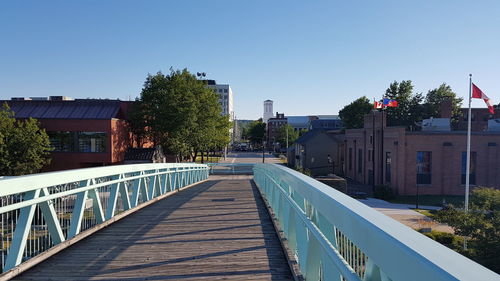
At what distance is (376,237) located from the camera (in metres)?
1.99

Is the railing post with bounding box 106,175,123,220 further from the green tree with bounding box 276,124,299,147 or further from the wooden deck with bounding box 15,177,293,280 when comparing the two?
the green tree with bounding box 276,124,299,147

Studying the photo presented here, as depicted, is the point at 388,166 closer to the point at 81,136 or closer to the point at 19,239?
the point at 81,136

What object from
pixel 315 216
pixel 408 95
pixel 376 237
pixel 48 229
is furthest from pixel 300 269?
pixel 408 95

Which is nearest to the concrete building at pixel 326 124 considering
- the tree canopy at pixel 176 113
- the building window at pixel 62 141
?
the tree canopy at pixel 176 113

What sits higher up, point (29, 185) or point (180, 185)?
Answer: point (29, 185)

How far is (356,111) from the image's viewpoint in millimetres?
78188

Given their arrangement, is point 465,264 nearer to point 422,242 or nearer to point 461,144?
point 422,242

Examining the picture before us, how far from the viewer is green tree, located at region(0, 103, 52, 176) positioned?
31969 mm

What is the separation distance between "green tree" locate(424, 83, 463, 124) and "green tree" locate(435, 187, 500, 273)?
56531mm

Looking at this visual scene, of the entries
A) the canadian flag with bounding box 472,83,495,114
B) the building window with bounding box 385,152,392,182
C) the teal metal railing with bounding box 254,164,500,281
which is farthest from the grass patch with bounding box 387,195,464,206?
the teal metal railing with bounding box 254,164,500,281

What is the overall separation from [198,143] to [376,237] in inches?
1717

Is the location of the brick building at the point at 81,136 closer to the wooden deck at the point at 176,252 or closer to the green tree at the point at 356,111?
the wooden deck at the point at 176,252

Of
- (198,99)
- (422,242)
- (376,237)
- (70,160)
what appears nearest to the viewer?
(422,242)

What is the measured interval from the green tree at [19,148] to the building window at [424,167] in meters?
33.0
